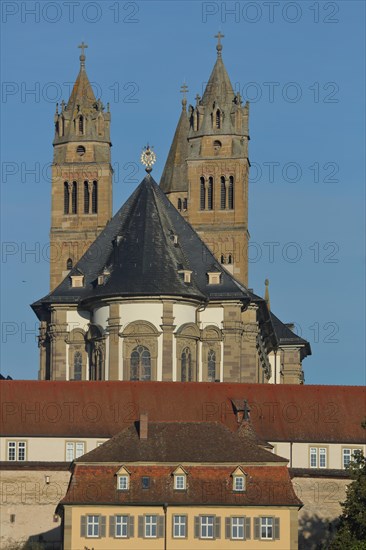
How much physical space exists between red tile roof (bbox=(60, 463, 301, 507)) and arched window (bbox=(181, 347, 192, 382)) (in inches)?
1158

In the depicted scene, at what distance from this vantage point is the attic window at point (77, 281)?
129875 mm

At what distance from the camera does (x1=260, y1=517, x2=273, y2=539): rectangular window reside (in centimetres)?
9375

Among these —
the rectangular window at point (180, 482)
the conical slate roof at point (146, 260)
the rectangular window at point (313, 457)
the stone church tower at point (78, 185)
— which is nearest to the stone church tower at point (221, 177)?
the stone church tower at point (78, 185)

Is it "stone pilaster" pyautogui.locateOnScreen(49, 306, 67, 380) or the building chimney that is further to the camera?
"stone pilaster" pyautogui.locateOnScreen(49, 306, 67, 380)

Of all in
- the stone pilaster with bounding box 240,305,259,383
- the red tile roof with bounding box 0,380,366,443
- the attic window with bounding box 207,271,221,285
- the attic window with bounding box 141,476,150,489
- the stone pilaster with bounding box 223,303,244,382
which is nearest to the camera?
the attic window with bounding box 141,476,150,489

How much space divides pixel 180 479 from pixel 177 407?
1656 centimetres

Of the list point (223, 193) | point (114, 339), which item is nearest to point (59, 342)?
point (114, 339)

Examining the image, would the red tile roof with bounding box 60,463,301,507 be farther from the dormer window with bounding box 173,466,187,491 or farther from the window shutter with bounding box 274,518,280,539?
the window shutter with bounding box 274,518,280,539

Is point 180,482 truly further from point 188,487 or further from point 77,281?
point 77,281

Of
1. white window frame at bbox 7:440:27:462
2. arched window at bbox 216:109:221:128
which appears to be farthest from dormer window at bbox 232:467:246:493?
arched window at bbox 216:109:221:128

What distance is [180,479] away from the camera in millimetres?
95062

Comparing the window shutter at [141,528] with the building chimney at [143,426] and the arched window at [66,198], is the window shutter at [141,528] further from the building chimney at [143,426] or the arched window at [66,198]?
the arched window at [66,198]

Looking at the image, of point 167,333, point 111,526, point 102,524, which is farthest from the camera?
point 167,333

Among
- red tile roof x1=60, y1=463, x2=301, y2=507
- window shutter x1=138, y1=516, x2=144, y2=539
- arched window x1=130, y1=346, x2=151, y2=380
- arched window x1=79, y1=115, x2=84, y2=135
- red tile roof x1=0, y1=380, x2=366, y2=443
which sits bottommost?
window shutter x1=138, y1=516, x2=144, y2=539
